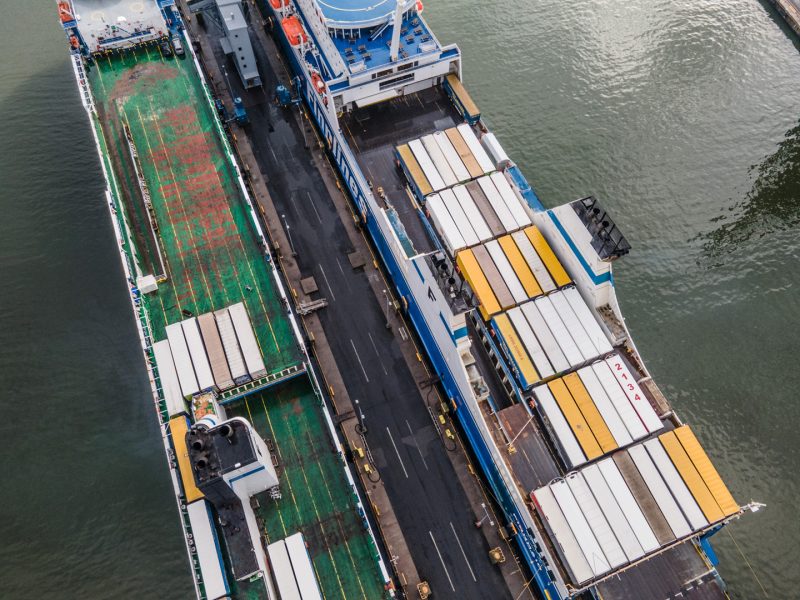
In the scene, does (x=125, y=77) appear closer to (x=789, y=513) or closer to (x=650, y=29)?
(x=650, y=29)

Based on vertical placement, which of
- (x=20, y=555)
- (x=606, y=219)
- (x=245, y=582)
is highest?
(x=606, y=219)

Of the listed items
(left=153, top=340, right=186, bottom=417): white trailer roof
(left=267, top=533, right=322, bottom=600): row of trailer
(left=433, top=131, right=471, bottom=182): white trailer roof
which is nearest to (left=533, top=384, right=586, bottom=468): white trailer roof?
(left=267, top=533, right=322, bottom=600): row of trailer

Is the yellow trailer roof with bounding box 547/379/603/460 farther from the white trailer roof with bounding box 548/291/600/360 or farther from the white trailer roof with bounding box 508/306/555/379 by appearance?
the white trailer roof with bounding box 548/291/600/360

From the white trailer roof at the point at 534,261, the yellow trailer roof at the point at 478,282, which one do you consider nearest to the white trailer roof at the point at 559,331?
the white trailer roof at the point at 534,261

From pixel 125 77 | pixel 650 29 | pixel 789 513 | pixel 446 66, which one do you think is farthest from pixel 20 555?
pixel 650 29

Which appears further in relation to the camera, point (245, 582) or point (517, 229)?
point (517, 229)
